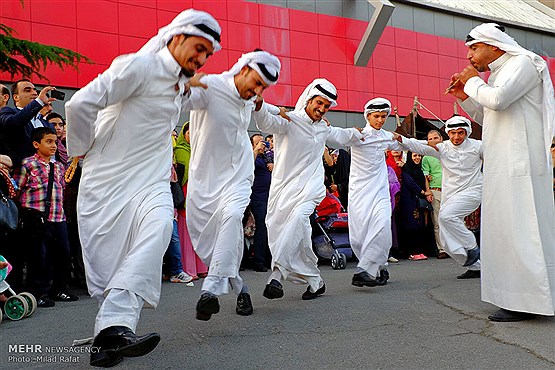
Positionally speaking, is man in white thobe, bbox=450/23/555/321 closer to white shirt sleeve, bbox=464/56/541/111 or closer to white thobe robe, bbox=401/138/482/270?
white shirt sleeve, bbox=464/56/541/111

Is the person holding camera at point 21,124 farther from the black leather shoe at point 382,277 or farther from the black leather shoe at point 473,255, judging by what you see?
the black leather shoe at point 473,255

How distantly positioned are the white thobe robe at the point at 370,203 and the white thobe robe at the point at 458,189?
740 mm

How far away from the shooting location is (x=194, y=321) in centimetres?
523

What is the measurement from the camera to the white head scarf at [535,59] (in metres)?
5.00

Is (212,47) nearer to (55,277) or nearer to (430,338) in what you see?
(430,338)

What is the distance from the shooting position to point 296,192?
6434mm

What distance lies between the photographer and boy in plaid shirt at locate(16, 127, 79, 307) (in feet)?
21.0

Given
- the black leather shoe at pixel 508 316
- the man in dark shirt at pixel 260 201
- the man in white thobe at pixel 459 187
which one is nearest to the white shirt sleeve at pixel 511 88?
the black leather shoe at pixel 508 316

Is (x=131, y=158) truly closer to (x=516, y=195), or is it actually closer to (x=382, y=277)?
(x=516, y=195)

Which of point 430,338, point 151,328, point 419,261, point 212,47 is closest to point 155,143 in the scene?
point 212,47

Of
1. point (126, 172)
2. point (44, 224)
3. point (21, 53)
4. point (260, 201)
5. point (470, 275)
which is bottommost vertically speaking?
point (470, 275)

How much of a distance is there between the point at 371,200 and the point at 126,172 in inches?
156

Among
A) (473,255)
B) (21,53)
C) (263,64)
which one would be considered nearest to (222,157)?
(263,64)

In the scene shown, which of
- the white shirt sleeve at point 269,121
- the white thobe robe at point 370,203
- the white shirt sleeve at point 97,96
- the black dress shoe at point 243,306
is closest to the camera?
the white shirt sleeve at point 97,96
